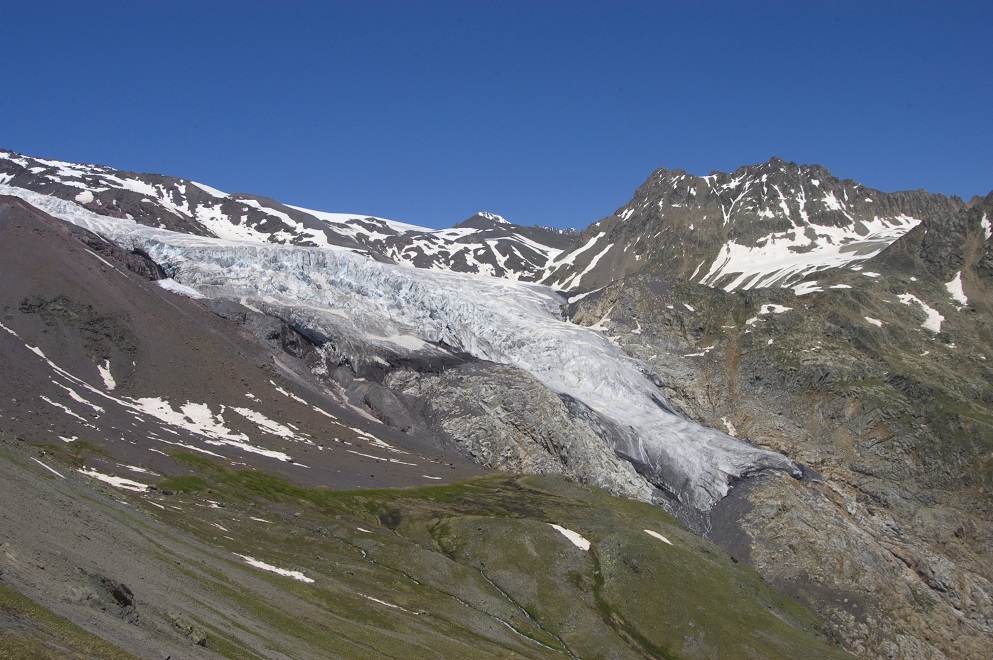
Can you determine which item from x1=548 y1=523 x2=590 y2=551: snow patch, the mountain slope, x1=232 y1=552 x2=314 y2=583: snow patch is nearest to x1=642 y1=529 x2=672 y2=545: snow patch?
x1=548 y1=523 x2=590 y2=551: snow patch

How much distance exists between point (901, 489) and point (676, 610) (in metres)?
80.8

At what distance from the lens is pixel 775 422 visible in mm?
159250

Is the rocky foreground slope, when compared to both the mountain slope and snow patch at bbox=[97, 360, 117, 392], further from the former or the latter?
the mountain slope

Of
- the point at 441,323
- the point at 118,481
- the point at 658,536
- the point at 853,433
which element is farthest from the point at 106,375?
the point at 853,433

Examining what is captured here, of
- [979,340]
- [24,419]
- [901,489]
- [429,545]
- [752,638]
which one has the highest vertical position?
[979,340]

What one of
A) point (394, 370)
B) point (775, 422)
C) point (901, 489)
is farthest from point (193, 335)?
point (901, 489)

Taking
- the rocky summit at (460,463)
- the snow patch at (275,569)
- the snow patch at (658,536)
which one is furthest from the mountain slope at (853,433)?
the snow patch at (275,569)

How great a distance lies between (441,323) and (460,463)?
2037 inches

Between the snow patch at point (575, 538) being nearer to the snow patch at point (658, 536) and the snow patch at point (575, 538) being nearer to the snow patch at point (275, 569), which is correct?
the snow patch at point (658, 536)

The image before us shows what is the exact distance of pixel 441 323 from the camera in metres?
171

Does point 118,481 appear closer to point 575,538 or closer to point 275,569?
point 275,569

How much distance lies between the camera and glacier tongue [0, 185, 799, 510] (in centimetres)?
14100

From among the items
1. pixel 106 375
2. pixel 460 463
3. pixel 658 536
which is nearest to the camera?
pixel 658 536

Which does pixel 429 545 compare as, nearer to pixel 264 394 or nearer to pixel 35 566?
pixel 264 394
